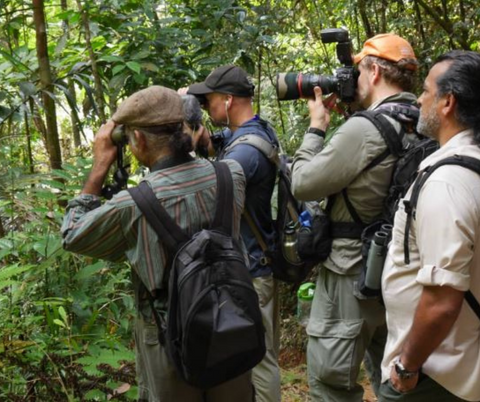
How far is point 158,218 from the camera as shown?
2.19 m

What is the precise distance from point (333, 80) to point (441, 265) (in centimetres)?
152

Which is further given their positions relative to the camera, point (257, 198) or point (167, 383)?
point (257, 198)

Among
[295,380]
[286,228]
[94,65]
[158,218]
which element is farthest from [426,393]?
[94,65]

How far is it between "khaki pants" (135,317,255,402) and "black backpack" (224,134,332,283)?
811 millimetres

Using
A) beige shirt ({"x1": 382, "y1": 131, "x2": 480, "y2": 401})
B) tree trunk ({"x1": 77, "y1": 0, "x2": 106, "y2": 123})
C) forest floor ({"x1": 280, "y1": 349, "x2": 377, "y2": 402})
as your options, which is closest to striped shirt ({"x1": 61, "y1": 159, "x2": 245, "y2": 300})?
beige shirt ({"x1": 382, "y1": 131, "x2": 480, "y2": 401})

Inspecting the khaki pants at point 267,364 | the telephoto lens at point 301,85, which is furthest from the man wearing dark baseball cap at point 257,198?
the telephoto lens at point 301,85

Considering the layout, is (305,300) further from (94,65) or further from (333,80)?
(94,65)

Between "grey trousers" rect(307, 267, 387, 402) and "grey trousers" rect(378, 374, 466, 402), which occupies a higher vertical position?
"grey trousers" rect(378, 374, 466, 402)

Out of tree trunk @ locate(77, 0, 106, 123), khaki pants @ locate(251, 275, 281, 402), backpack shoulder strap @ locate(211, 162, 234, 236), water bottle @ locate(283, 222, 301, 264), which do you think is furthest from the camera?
tree trunk @ locate(77, 0, 106, 123)

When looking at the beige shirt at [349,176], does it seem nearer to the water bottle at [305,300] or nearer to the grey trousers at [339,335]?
the grey trousers at [339,335]

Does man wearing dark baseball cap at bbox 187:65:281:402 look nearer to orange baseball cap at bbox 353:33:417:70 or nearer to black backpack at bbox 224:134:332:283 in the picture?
black backpack at bbox 224:134:332:283

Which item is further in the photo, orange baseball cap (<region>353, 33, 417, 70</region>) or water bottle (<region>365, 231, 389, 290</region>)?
orange baseball cap (<region>353, 33, 417, 70</region>)

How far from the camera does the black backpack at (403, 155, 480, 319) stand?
1888 millimetres

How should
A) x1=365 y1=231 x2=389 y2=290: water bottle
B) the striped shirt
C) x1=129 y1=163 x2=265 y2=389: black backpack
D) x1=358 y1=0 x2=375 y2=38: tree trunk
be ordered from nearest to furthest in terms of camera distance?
x1=129 y1=163 x2=265 y2=389: black backpack
the striped shirt
x1=365 y1=231 x2=389 y2=290: water bottle
x1=358 y1=0 x2=375 y2=38: tree trunk
